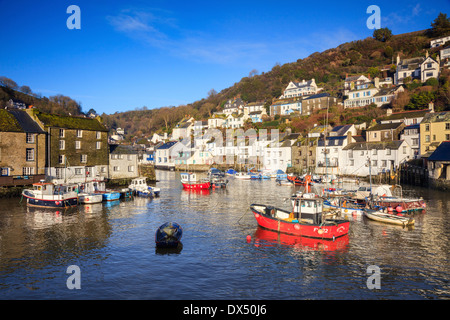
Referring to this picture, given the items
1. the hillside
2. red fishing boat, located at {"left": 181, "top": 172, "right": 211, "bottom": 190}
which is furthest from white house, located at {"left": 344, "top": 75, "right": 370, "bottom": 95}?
red fishing boat, located at {"left": 181, "top": 172, "right": 211, "bottom": 190}

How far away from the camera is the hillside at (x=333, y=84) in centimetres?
8681

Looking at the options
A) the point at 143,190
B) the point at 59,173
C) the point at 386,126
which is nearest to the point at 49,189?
the point at 59,173

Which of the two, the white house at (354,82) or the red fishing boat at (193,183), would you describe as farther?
the white house at (354,82)

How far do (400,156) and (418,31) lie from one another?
379 feet

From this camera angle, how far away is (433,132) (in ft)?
198

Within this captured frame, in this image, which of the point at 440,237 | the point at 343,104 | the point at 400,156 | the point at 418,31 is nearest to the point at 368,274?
the point at 440,237

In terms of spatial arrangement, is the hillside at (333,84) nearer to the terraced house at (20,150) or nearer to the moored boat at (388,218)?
the moored boat at (388,218)

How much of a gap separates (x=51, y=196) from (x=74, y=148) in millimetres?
16665

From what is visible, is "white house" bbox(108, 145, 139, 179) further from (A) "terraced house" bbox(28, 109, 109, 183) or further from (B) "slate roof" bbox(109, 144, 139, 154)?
(A) "terraced house" bbox(28, 109, 109, 183)

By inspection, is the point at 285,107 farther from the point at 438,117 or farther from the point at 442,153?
the point at 442,153

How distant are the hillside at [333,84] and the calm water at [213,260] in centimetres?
6163

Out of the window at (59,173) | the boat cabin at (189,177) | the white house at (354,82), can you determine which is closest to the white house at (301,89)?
the white house at (354,82)

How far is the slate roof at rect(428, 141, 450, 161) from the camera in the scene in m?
50.8

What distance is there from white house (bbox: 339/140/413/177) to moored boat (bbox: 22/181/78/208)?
49943 millimetres
